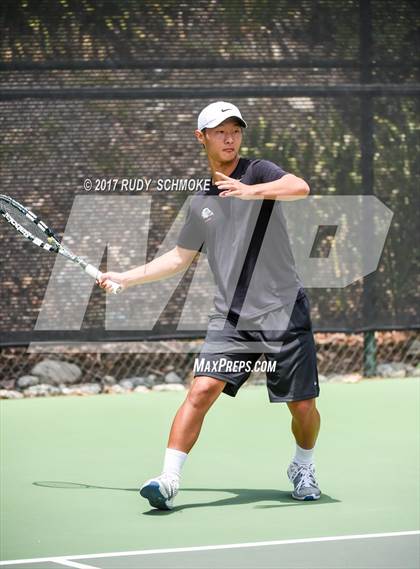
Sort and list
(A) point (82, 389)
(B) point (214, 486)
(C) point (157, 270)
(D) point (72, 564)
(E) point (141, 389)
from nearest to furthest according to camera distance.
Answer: (D) point (72, 564), (C) point (157, 270), (B) point (214, 486), (A) point (82, 389), (E) point (141, 389)

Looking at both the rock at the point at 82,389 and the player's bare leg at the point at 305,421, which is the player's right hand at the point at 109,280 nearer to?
the player's bare leg at the point at 305,421

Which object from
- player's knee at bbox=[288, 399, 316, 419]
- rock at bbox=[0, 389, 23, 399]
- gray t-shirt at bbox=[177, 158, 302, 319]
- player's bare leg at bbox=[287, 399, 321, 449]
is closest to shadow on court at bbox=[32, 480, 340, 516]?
player's bare leg at bbox=[287, 399, 321, 449]

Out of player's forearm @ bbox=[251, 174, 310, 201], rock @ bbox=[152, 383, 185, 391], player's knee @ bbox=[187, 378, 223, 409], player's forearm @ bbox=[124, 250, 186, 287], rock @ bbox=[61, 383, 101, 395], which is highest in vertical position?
player's forearm @ bbox=[251, 174, 310, 201]

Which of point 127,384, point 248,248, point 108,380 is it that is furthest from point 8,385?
point 248,248

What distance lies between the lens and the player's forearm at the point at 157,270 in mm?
6410

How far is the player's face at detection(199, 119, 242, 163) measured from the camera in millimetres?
6125

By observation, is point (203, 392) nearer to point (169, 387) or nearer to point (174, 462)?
point (174, 462)

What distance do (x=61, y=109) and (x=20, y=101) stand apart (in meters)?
0.27

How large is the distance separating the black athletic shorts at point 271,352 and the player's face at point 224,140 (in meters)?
0.70

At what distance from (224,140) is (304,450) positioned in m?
1.41

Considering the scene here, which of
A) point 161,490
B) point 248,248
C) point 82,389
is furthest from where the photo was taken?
point 82,389

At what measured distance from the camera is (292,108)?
384 inches

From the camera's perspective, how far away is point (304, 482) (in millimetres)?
6223

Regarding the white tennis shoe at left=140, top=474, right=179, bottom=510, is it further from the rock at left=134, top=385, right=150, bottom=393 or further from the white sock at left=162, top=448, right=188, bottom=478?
the rock at left=134, top=385, right=150, bottom=393
